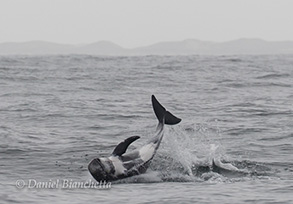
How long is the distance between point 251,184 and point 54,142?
23.5 ft

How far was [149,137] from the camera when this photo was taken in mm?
19953

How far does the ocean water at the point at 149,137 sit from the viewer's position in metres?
12.2

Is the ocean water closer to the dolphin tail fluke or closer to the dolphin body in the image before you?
the dolphin body

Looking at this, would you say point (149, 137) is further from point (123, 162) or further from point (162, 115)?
point (123, 162)

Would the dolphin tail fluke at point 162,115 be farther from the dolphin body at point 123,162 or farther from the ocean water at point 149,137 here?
the ocean water at point 149,137

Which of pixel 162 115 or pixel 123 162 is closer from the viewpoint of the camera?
pixel 123 162

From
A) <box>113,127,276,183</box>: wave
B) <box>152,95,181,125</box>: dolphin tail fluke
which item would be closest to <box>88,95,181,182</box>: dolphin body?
<box>113,127,276,183</box>: wave

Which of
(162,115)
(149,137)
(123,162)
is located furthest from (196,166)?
(149,137)

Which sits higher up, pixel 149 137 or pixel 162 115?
pixel 162 115

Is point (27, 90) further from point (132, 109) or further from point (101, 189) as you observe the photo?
point (101, 189)

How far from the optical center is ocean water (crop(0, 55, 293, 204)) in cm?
1225

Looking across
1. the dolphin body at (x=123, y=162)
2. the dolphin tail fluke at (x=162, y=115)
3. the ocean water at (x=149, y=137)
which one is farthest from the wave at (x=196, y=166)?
the dolphin tail fluke at (x=162, y=115)

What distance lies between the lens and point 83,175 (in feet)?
47.1

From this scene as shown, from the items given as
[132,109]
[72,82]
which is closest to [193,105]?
[132,109]
